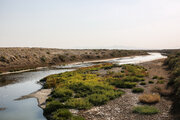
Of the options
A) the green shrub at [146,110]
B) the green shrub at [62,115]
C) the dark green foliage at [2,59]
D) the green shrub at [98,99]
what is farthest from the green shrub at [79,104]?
the dark green foliage at [2,59]

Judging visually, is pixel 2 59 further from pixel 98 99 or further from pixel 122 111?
pixel 122 111

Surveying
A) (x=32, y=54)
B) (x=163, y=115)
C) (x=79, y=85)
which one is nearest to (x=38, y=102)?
(x=79, y=85)

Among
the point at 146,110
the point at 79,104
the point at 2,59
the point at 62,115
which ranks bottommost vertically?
the point at 62,115

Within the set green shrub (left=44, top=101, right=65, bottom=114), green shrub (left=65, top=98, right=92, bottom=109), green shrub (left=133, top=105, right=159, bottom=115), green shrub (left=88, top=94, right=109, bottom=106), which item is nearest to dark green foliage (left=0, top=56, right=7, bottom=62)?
green shrub (left=44, top=101, right=65, bottom=114)

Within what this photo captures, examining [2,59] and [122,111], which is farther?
[2,59]

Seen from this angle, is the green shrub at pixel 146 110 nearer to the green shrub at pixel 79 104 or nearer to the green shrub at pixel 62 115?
the green shrub at pixel 79 104

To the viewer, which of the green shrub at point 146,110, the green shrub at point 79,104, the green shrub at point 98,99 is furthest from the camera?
the green shrub at point 98,99

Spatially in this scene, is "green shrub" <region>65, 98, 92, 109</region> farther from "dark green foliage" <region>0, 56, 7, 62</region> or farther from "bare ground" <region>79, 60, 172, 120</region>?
"dark green foliage" <region>0, 56, 7, 62</region>

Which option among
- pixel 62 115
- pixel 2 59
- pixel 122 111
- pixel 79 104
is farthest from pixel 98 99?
pixel 2 59

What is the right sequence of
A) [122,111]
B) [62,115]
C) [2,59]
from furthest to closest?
[2,59] < [122,111] < [62,115]

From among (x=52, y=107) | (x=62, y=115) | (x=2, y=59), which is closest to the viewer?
(x=62, y=115)

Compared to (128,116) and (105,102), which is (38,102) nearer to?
(105,102)

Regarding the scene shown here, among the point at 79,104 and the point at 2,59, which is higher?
the point at 2,59

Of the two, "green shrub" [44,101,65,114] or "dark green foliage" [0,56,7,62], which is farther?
"dark green foliage" [0,56,7,62]
